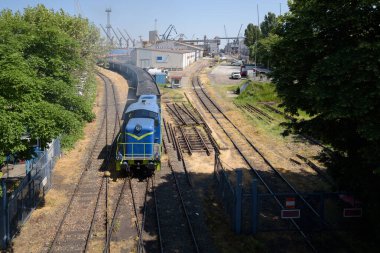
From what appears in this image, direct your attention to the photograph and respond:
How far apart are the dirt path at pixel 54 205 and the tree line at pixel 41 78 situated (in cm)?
164

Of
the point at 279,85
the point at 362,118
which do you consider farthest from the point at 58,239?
the point at 362,118

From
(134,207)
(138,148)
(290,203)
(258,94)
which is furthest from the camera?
(258,94)

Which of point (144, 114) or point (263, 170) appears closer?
point (144, 114)

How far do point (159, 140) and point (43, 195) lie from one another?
22.0ft

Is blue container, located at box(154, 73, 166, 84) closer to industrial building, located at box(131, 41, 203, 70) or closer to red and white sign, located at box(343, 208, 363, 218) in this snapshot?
industrial building, located at box(131, 41, 203, 70)

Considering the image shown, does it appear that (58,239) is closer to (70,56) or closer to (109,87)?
(70,56)

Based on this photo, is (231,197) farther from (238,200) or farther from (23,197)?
(23,197)

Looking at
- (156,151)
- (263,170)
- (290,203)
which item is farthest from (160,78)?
(290,203)

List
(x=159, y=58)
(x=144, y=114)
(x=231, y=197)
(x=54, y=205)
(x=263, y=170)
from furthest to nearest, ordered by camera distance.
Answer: (x=159, y=58), (x=263, y=170), (x=144, y=114), (x=54, y=205), (x=231, y=197)

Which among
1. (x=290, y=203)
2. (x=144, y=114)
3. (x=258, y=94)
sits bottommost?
(x=290, y=203)

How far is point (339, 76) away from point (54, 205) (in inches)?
527

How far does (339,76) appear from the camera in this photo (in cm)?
1111

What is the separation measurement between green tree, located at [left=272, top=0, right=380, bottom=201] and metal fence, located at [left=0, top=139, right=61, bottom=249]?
10.8m

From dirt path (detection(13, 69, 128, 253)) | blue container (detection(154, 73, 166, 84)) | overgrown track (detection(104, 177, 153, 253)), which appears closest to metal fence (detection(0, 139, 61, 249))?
dirt path (detection(13, 69, 128, 253))
